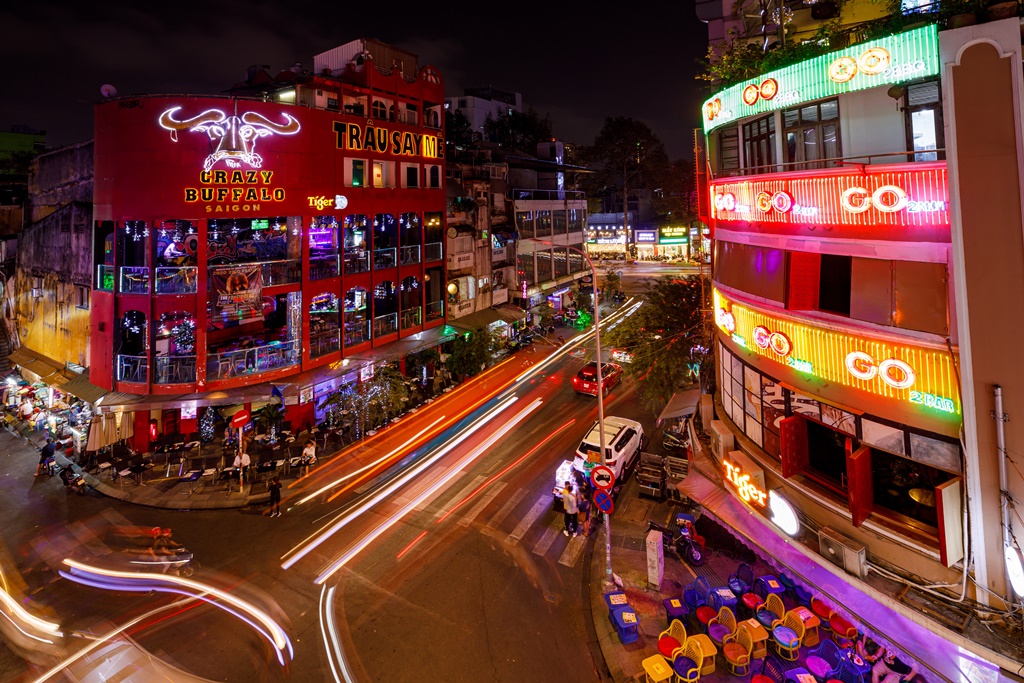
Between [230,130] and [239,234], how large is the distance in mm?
4838

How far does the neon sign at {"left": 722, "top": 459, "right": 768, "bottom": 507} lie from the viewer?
12.3 m

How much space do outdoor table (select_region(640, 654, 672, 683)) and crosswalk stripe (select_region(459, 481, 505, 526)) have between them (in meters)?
8.30

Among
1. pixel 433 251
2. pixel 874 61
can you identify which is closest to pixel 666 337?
pixel 874 61

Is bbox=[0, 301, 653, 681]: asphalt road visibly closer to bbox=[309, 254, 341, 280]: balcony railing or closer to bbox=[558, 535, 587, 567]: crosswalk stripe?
bbox=[558, 535, 587, 567]: crosswalk stripe

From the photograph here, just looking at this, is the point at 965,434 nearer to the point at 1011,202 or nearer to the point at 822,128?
the point at 1011,202

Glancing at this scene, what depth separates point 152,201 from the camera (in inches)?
891

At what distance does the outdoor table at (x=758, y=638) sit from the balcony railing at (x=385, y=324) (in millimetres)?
22350

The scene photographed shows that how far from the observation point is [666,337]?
859 inches

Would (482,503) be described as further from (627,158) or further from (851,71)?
(627,158)

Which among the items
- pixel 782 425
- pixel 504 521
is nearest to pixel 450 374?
pixel 504 521

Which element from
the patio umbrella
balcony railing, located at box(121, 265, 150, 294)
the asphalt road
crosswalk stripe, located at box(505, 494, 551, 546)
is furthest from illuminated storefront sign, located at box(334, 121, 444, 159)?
crosswalk stripe, located at box(505, 494, 551, 546)

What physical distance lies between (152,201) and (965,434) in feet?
88.6

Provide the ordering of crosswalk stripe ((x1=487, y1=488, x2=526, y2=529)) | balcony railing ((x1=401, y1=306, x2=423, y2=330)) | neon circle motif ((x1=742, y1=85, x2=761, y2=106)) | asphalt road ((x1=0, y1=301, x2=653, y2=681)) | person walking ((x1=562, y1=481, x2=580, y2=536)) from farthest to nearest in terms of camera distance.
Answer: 1. balcony railing ((x1=401, y1=306, x2=423, y2=330))
2. crosswalk stripe ((x1=487, y1=488, x2=526, y2=529))
3. person walking ((x1=562, y1=481, x2=580, y2=536))
4. asphalt road ((x1=0, y1=301, x2=653, y2=681))
5. neon circle motif ((x1=742, y1=85, x2=761, y2=106))

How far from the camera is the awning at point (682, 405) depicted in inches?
816
